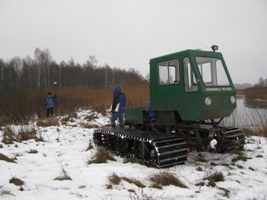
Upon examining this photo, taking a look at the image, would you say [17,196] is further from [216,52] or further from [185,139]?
[216,52]

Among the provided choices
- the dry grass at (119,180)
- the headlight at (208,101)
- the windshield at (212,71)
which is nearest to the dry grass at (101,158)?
the dry grass at (119,180)

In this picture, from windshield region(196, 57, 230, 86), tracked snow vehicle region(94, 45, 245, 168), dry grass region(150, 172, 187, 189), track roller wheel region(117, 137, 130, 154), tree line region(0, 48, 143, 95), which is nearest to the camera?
dry grass region(150, 172, 187, 189)

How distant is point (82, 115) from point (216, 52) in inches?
409

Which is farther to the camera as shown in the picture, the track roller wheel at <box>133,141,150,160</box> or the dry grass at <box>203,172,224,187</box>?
the track roller wheel at <box>133,141,150,160</box>

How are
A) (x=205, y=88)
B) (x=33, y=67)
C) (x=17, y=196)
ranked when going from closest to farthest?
(x=17, y=196) → (x=205, y=88) → (x=33, y=67)

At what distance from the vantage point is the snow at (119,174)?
→ 367cm

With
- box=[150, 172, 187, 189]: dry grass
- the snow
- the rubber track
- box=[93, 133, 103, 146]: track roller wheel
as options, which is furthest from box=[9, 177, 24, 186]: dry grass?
box=[93, 133, 103, 146]: track roller wheel

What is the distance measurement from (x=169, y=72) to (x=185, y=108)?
38.2 inches

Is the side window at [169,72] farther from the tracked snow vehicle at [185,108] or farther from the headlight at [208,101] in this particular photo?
the headlight at [208,101]

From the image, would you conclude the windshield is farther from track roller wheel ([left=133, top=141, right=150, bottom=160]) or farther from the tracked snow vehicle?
track roller wheel ([left=133, top=141, right=150, bottom=160])

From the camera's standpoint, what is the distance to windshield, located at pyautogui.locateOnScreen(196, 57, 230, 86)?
558 cm

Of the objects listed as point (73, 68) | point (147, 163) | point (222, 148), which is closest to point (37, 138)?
point (147, 163)

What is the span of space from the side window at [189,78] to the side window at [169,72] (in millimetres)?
212

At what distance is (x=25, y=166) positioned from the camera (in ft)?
17.3
